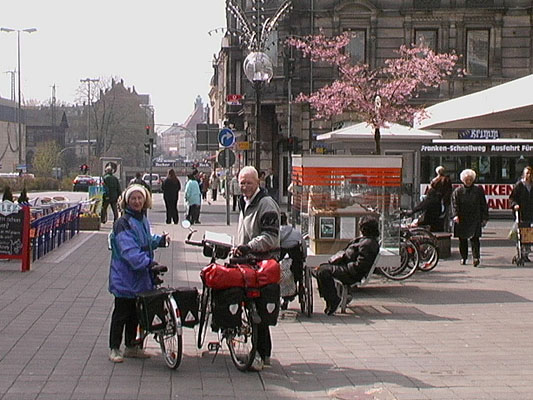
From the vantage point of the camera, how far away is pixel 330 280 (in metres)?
11.1

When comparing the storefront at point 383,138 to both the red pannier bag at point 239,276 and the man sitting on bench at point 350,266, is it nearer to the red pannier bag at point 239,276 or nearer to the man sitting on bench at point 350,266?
the man sitting on bench at point 350,266

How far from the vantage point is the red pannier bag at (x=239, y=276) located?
7762 mm

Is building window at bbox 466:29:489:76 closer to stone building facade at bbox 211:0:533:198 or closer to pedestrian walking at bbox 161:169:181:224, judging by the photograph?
stone building facade at bbox 211:0:533:198

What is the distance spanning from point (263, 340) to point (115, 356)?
4.29 feet

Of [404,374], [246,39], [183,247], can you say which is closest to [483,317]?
[404,374]

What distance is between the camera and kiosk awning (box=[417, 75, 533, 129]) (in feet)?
56.2

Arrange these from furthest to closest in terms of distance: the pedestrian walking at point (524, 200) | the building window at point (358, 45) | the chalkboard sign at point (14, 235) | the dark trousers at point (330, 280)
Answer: the building window at point (358, 45), the pedestrian walking at point (524, 200), the chalkboard sign at point (14, 235), the dark trousers at point (330, 280)

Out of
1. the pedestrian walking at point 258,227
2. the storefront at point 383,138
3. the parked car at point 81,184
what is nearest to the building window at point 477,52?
the storefront at point 383,138

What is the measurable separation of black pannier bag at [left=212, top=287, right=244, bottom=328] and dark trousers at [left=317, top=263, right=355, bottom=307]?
11.0 ft

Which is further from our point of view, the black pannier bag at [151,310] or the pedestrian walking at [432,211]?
the pedestrian walking at [432,211]

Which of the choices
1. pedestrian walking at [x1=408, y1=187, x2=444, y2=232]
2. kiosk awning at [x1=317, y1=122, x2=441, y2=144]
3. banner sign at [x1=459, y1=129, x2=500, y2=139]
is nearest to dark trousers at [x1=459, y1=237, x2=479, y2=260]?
pedestrian walking at [x1=408, y1=187, x2=444, y2=232]

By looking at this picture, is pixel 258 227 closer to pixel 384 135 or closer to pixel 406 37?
pixel 384 135

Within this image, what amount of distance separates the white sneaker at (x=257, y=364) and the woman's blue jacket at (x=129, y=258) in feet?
3.57

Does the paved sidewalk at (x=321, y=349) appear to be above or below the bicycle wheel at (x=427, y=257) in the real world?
below
